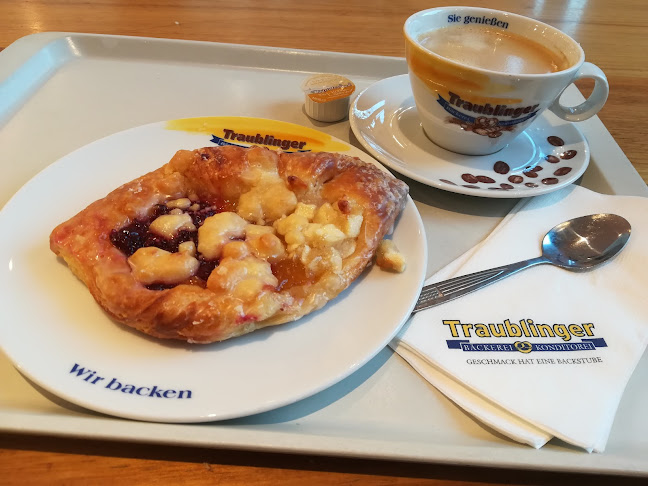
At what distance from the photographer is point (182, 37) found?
1964mm

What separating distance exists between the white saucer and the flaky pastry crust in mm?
181

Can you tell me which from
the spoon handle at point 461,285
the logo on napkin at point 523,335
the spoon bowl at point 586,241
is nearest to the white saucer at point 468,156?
the spoon bowl at point 586,241

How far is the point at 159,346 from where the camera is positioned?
81 centimetres

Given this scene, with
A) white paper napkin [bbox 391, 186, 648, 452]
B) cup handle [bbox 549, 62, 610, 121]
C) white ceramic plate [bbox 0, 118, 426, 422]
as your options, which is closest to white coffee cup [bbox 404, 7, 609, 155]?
cup handle [bbox 549, 62, 610, 121]

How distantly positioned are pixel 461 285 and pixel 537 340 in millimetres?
180

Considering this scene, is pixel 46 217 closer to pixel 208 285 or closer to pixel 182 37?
pixel 208 285

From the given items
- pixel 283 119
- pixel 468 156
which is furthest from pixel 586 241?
pixel 283 119

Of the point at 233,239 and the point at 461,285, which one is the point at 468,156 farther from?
the point at 233,239

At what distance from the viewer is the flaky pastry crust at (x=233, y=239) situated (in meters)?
0.80

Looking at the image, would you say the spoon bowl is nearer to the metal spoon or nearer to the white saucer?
the metal spoon

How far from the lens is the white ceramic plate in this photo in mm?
722

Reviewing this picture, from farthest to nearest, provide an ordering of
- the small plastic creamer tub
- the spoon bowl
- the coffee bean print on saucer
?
1. the small plastic creamer tub
2. the coffee bean print on saucer
3. the spoon bowl

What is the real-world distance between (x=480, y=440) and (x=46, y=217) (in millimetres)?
970

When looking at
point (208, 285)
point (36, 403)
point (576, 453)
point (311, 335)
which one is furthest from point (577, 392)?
point (36, 403)
